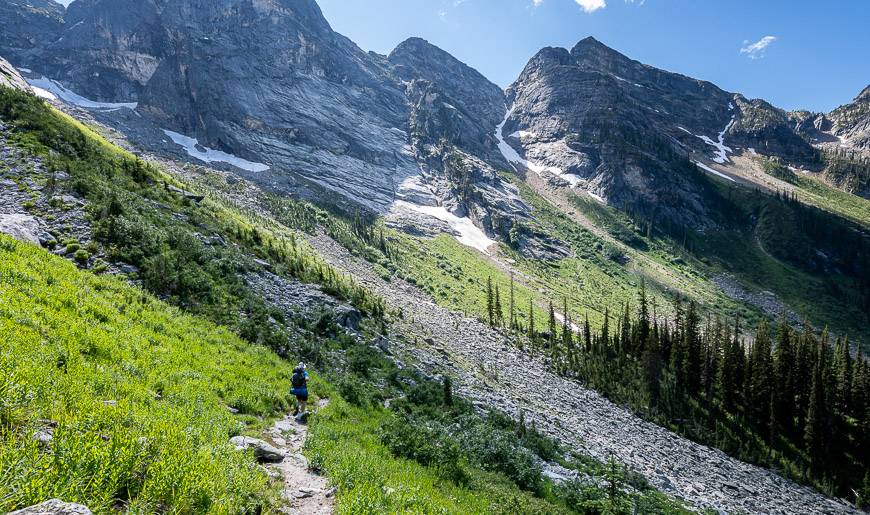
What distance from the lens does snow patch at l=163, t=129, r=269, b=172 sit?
11488cm

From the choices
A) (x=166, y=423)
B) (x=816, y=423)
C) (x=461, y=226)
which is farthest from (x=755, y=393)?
(x=461, y=226)

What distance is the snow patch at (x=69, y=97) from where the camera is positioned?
5103 inches

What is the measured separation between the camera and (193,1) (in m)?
178

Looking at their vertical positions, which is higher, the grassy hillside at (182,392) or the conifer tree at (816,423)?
the grassy hillside at (182,392)

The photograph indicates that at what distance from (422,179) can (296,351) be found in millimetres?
136713

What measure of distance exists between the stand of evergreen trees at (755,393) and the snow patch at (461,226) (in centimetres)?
6218

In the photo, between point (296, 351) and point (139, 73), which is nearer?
point (296, 351)

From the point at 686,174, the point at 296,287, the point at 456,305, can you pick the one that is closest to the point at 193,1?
the point at 456,305

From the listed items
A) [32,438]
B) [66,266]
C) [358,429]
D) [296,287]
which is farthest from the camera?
[296,287]

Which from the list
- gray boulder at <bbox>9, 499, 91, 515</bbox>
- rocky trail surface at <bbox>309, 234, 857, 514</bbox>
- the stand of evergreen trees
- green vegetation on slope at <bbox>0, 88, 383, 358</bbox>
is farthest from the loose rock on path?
the stand of evergreen trees

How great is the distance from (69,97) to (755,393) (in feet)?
641

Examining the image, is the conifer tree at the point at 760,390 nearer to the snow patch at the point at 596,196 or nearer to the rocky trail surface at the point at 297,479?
the rocky trail surface at the point at 297,479

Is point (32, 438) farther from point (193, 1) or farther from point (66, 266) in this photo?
point (193, 1)

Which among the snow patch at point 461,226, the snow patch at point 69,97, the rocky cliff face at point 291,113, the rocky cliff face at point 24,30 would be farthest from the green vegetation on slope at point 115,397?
the rocky cliff face at point 24,30
